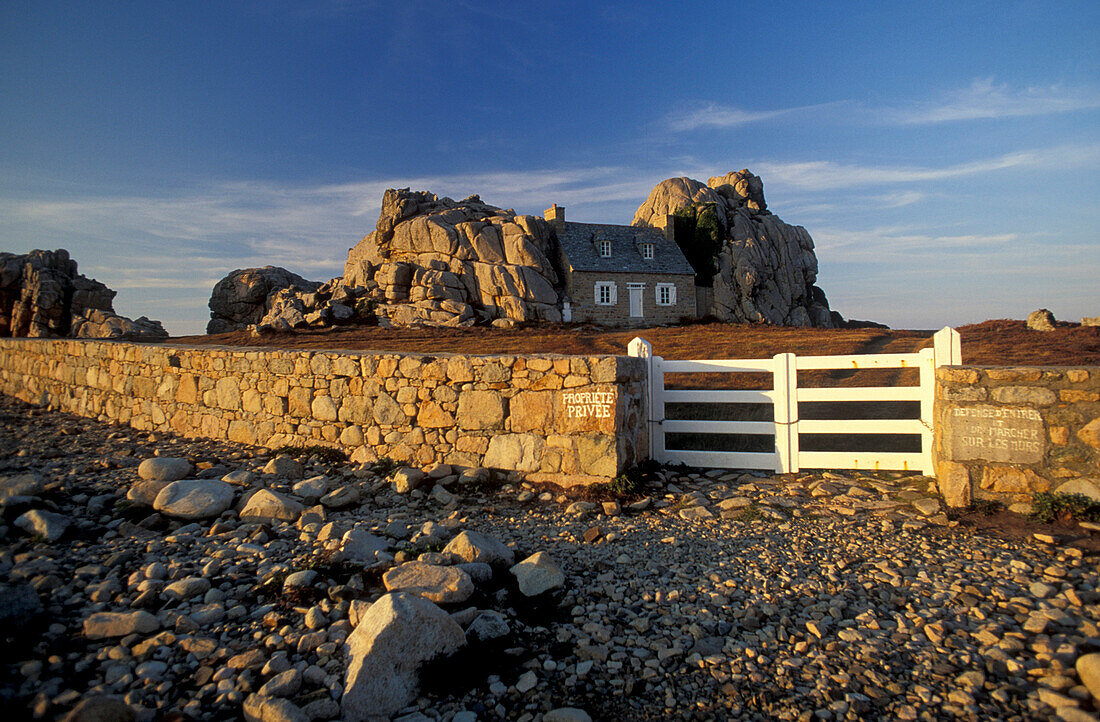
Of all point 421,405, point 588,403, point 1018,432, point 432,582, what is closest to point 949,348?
point 1018,432

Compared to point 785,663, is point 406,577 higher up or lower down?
higher up

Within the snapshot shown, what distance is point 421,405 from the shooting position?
689 centimetres

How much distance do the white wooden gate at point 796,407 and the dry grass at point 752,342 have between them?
4.48 meters

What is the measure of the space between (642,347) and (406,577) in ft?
14.2

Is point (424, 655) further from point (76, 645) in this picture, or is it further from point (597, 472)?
point (597, 472)

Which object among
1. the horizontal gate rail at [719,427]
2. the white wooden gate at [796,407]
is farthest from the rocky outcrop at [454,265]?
the horizontal gate rail at [719,427]

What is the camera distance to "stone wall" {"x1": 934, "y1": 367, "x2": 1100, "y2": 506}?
191 inches

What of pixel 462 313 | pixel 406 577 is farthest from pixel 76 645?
pixel 462 313

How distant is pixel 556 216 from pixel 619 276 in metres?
5.69

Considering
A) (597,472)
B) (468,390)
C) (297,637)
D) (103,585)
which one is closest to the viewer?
(297,637)

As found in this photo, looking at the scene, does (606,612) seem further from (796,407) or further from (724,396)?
(796,407)

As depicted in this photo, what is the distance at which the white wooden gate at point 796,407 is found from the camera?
6098mm

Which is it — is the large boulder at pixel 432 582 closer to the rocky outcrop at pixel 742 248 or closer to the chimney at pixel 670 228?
the rocky outcrop at pixel 742 248

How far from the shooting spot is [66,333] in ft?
109
